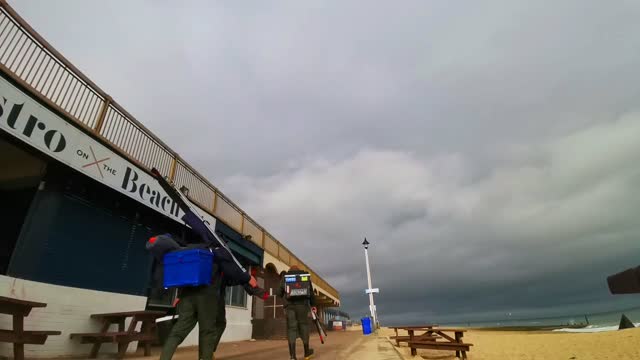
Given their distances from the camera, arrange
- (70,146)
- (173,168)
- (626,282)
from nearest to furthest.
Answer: (626,282) → (70,146) → (173,168)

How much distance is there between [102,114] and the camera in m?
7.47

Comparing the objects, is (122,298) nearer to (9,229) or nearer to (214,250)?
(9,229)

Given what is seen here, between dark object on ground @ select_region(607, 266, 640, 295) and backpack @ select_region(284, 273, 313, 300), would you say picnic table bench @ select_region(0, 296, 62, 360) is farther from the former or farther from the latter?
dark object on ground @ select_region(607, 266, 640, 295)

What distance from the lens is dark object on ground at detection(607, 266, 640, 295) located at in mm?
2037

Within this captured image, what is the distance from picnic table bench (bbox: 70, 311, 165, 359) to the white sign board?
9.18ft

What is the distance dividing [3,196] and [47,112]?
3.11 m

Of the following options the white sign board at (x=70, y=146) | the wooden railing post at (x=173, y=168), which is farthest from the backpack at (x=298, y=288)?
the wooden railing post at (x=173, y=168)

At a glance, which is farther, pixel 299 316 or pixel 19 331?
pixel 299 316

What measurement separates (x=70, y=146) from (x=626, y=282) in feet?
27.0

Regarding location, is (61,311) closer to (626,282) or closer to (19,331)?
(19,331)

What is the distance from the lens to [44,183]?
21.0 ft

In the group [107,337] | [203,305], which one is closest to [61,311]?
[107,337]

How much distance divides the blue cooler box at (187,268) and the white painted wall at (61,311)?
3622 mm

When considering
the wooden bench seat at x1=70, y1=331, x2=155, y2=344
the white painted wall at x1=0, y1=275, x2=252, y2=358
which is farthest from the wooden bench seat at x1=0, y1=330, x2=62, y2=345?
the wooden bench seat at x1=70, y1=331, x2=155, y2=344
